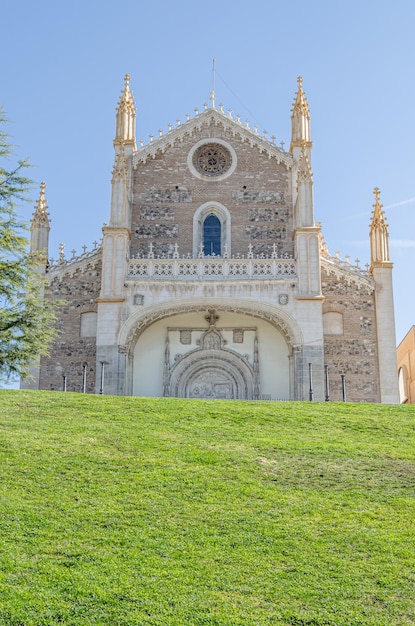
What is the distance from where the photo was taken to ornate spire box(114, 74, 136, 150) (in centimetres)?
3725

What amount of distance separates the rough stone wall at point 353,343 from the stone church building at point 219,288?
0.04 meters

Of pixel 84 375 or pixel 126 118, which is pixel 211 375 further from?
pixel 126 118

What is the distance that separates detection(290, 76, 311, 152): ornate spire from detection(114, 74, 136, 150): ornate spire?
279 inches

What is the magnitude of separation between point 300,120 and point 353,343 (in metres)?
10.3

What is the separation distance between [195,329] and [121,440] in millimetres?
15698

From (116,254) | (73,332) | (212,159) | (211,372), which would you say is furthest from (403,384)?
(73,332)

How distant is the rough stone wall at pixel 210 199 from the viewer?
36062 millimetres

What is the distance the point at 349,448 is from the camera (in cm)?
1897

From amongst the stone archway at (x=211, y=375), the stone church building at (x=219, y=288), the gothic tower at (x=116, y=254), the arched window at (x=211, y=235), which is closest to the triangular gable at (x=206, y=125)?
the stone church building at (x=219, y=288)

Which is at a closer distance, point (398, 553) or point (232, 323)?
point (398, 553)

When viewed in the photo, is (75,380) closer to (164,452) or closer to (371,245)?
(371,245)

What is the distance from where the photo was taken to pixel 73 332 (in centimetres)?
3453

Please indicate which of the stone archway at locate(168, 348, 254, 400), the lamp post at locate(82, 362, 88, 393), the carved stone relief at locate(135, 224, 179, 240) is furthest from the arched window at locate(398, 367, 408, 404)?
the lamp post at locate(82, 362, 88, 393)

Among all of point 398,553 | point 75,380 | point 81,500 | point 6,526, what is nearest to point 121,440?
point 81,500
